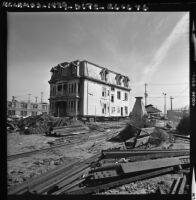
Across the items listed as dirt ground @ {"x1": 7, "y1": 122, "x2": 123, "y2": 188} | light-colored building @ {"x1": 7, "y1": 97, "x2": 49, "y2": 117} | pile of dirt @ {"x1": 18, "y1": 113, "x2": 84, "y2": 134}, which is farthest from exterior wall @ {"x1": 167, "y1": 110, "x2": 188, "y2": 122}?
light-colored building @ {"x1": 7, "y1": 97, "x2": 49, "y2": 117}

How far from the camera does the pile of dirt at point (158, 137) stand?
2.96 meters

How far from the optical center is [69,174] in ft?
8.76

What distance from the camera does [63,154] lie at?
9.18 feet

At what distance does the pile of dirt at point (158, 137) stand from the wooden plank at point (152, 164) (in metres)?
0.33

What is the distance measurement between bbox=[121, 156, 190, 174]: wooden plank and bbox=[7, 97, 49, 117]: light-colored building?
182 centimetres

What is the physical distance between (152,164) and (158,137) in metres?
0.53

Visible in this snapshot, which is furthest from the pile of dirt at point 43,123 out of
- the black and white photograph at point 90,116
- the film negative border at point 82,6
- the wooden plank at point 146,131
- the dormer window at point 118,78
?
the film negative border at point 82,6

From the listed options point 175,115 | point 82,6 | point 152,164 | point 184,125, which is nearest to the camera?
point 82,6

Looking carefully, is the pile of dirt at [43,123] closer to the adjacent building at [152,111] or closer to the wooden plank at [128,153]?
the wooden plank at [128,153]

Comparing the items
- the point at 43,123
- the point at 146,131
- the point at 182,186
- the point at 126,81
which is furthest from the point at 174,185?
the point at 43,123

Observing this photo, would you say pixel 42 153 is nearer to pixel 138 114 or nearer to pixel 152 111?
pixel 138 114

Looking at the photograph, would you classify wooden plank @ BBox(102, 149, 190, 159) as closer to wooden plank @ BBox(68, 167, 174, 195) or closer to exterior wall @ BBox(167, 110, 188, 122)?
wooden plank @ BBox(68, 167, 174, 195)

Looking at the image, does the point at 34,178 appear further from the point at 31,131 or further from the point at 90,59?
the point at 90,59
